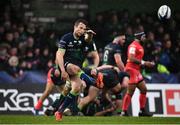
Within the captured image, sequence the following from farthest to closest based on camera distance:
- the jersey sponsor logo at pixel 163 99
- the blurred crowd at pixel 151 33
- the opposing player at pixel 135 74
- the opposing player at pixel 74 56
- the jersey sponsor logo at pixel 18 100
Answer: the blurred crowd at pixel 151 33 → the jersey sponsor logo at pixel 163 99 → the jersey sponsor logo at pixel 18 100 → the opposing player at pixel 135 74 → the opposing player at pixel 74 56

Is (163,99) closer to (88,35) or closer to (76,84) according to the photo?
(88,35)

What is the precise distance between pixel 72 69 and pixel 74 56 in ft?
1.68

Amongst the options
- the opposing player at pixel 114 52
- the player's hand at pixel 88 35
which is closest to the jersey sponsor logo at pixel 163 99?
the opposing player at pixel 114 52

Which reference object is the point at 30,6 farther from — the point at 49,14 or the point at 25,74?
the point at 25,74

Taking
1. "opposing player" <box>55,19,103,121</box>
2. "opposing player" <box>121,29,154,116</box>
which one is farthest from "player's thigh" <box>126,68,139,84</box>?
"opposing player" <box>55,19,103,121</box>

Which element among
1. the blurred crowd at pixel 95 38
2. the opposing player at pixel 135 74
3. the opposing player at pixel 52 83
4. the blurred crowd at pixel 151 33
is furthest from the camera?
the blurred crowd at pixel 151 33

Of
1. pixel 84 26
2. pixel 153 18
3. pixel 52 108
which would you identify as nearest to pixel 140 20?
pixel 153 18

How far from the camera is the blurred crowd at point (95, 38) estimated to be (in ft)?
79.0

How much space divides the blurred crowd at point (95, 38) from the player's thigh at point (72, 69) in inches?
230

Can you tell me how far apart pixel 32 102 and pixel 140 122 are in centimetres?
601

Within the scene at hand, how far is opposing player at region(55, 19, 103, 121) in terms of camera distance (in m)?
17.0

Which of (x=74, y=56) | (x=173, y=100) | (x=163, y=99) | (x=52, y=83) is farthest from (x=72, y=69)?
(x=173, y=100)

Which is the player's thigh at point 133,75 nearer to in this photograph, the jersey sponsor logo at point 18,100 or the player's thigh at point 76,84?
the jersey sponsor logo at point 18,100

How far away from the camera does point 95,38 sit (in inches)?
1053
